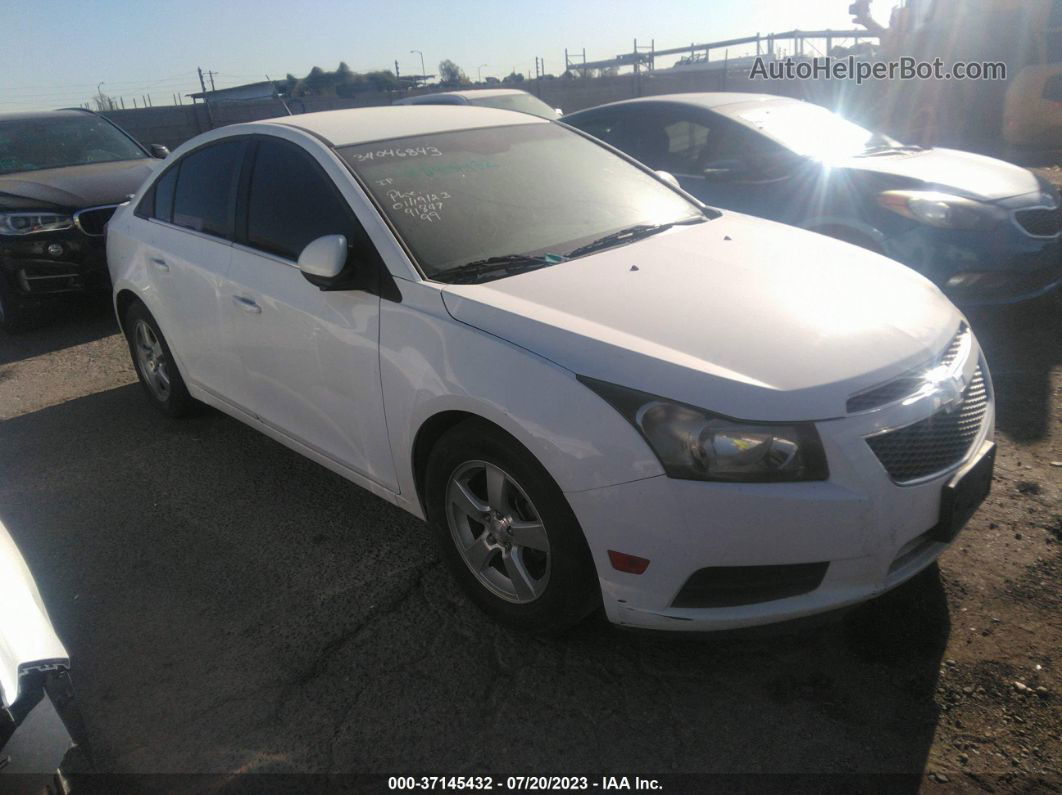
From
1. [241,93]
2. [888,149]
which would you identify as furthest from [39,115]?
[241,93]

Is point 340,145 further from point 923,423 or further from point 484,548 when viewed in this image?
point 923,423

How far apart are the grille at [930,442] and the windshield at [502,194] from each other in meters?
1.43

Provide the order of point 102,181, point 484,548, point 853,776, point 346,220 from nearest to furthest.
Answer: point 853,776 → point 484,548 → point 346,220 → point 102,181

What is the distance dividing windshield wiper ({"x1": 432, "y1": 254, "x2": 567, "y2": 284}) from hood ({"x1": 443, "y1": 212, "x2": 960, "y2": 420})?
60 mm

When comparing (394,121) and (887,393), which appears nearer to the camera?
(887,393)

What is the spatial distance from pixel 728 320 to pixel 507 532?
983 mm

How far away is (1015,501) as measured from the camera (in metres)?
3.45

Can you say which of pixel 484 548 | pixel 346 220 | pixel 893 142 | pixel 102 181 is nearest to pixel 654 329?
pixel 484 548

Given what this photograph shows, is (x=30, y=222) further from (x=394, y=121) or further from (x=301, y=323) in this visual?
(x=301, y=323)

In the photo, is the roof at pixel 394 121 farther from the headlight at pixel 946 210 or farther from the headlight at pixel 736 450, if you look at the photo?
the headlight at pixel 946 210

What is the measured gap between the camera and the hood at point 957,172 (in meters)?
5.35

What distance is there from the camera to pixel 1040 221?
5.31 meters

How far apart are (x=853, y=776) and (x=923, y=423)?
0.99 meters

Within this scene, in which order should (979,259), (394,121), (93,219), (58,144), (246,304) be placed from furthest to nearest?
(58,144)
(93,219)
(979,259)
(394,121)
(246,304)
